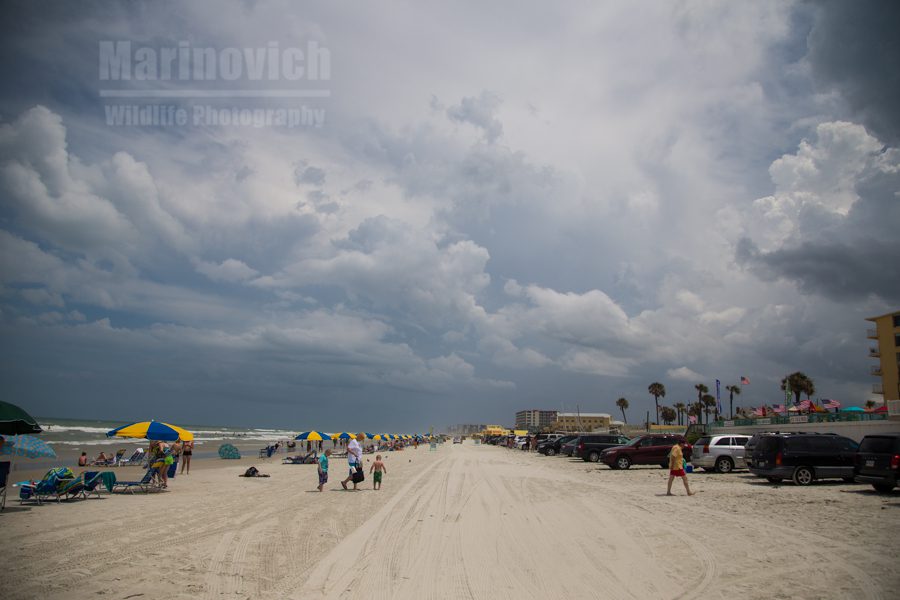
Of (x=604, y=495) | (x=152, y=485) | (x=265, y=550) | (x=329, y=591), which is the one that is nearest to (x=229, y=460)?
(x=152, y=485)

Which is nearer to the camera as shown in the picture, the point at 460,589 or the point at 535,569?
the point at 460,589

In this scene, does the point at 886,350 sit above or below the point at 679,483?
above

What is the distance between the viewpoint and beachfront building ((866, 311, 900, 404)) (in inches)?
2142

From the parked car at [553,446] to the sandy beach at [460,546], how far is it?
2778 centimetres

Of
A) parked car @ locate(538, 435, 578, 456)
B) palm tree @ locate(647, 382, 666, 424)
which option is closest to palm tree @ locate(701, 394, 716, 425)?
palm tree @ locate(647, 382, 666, 424)

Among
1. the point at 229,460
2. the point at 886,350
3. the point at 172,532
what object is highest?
the point at 886,350

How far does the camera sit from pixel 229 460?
3672 centimetres

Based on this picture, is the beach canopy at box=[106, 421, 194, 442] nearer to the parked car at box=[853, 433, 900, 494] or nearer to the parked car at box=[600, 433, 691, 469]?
the parked car at box=[600, 433, 691, 469]

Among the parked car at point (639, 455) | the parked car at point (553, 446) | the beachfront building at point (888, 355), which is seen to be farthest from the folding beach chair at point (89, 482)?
the beachfront building at point (888, 355)

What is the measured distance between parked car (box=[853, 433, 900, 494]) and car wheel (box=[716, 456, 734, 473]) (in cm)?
767

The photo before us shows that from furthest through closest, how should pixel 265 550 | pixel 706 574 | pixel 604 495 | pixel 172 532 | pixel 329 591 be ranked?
pixel 604 495
pixel 172 532
pixel 265 550
pixel 706 574
pixel 329 591

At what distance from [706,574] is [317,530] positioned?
6.61 metres

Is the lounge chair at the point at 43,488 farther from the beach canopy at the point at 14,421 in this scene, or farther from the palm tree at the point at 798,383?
the palm tree at the point at 798,383

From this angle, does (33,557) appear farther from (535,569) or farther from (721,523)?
(721,523)
